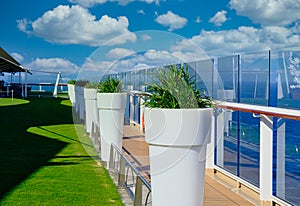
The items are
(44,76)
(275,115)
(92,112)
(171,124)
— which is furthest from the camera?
(44,76)

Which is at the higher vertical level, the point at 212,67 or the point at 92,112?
the point at 212,67

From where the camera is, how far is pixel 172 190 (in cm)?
191

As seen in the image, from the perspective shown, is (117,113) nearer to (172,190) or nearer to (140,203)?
(140,203)

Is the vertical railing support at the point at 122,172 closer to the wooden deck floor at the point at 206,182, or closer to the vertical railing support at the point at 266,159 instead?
the wooden deck floor at the point at 206,182

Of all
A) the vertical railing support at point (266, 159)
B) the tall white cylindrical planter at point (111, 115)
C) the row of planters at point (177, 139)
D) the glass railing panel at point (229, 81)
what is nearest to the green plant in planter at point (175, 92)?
the row of planters at point (177, 139)

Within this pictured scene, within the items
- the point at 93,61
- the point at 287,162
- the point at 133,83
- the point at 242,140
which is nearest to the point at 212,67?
the point at 242,140

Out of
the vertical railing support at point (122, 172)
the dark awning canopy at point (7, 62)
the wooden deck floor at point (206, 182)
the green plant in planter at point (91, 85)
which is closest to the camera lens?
the wooden deck floor at point (206, 182)

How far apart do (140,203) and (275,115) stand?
1304 mm

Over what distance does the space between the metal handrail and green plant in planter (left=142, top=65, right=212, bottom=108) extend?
95 centimetres

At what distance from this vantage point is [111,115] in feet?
15.7

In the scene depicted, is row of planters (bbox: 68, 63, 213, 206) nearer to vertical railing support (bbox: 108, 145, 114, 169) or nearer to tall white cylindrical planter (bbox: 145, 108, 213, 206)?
tall white cylindrical planter (bbox: 145, 108, 213, 206)

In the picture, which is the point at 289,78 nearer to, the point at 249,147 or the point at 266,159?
the point at 266,159

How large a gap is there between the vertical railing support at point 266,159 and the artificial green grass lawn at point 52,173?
1.30m

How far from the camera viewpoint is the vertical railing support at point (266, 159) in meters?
3.36
